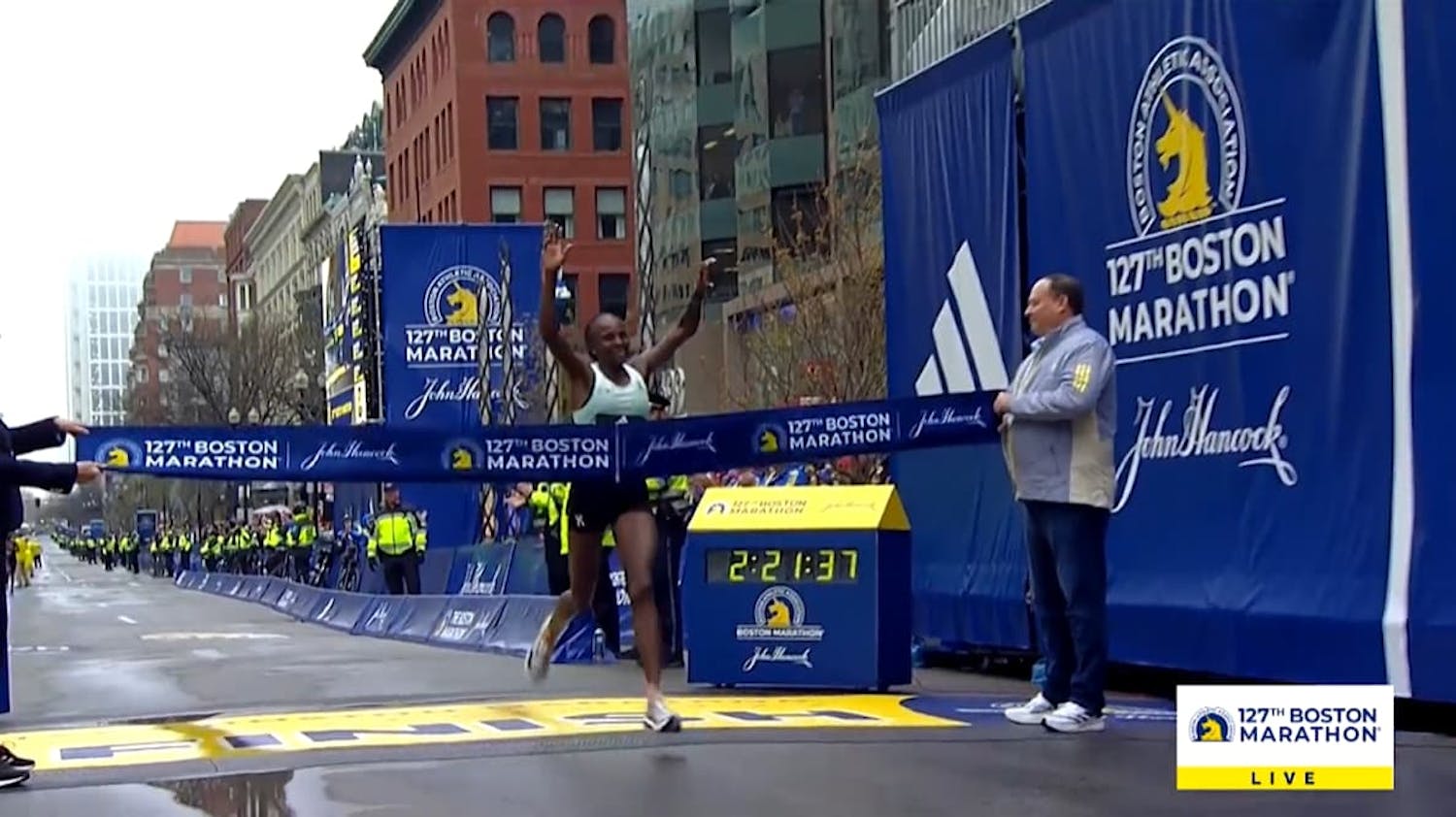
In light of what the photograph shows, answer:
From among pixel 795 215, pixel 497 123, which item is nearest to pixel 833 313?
pixel 795 215

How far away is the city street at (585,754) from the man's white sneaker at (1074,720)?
0.06 metres

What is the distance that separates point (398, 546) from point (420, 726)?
1537 centimetres

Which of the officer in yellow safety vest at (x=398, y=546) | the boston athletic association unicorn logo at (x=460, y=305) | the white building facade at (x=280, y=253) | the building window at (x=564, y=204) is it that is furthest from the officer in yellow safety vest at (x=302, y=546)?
the white building facade at (x=280, y=253)

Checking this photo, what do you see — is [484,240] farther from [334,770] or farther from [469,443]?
[334,770]

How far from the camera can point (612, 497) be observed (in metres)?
8.06

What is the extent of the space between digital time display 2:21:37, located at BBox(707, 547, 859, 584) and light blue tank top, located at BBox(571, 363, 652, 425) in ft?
5.23

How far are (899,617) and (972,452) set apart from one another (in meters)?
1.58

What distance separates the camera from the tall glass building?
133 ft

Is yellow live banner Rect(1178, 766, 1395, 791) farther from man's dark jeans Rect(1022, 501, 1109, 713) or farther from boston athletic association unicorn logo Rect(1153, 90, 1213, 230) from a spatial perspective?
boston athletic association unicorn logo Rect(1153, 90, 1213, 230)

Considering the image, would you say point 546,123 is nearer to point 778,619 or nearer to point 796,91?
point 796,91

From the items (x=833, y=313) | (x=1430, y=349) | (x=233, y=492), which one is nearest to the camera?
(x=1430, y=349)

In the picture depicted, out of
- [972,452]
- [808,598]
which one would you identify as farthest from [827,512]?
[972,452]

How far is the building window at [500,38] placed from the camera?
230 ft

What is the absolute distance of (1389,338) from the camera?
7.41 m
